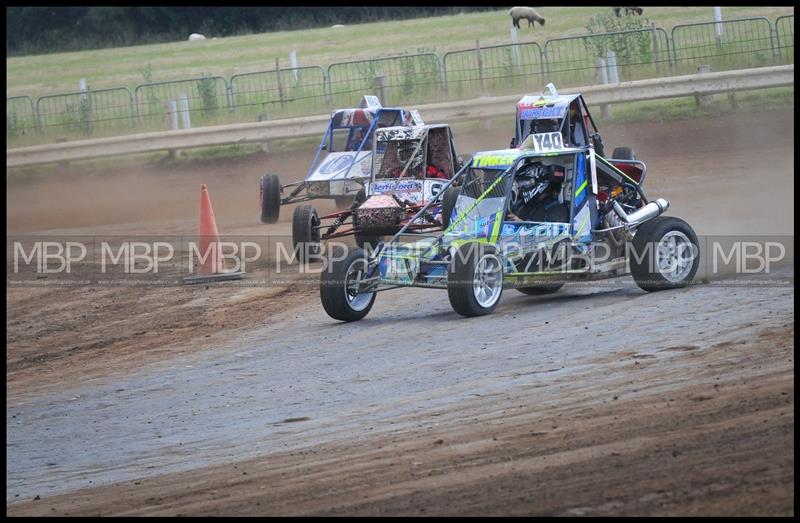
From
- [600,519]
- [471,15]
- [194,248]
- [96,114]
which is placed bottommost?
[600,519]

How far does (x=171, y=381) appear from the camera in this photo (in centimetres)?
971

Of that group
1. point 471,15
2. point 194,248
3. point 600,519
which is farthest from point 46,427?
point 471,15

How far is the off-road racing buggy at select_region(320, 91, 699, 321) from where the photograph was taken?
1067cm

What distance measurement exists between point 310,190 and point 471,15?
26.4 m

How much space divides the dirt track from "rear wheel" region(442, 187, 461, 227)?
50.1 inches

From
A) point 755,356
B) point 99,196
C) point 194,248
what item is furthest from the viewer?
point 99,196

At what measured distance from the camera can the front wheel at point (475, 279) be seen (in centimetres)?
1035

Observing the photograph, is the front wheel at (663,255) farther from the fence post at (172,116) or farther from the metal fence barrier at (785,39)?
the fence post at (172,116)

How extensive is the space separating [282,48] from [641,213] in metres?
30.7

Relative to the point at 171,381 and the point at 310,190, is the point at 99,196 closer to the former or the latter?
the point at 310,190

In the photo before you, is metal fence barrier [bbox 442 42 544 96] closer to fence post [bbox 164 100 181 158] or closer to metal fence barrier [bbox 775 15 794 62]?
metal fence barrier [bbox 775 15 794 62]

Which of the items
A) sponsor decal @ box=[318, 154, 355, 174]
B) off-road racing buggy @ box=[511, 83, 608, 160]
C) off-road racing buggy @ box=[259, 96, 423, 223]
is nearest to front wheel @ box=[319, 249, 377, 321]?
off-road racing buggy @ box=[511, 83, 608, 160]

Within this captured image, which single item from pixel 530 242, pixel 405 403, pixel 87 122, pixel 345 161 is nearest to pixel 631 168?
pixel 530 242

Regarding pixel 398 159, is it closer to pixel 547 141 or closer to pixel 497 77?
pixel 547 141
